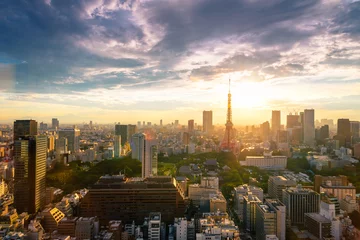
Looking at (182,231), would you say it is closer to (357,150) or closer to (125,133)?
(357,150)

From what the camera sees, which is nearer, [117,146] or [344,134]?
[344,134]

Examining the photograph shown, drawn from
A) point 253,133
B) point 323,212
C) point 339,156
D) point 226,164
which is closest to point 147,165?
point 226,164

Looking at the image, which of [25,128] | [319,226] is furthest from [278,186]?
[25,128]

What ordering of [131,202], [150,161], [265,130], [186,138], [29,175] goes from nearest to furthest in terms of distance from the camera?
[131,202]
[29,175]
[150,161]
[186,138]
[265,130]

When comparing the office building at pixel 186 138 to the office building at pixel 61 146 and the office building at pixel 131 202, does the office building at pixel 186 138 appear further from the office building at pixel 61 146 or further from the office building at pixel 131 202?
the office building at pixel 131 202

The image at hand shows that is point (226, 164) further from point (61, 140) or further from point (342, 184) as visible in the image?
point (61, 140)

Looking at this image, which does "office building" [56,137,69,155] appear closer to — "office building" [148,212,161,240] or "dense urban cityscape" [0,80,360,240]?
"dense urban cityscape" [0,80,360,240]
